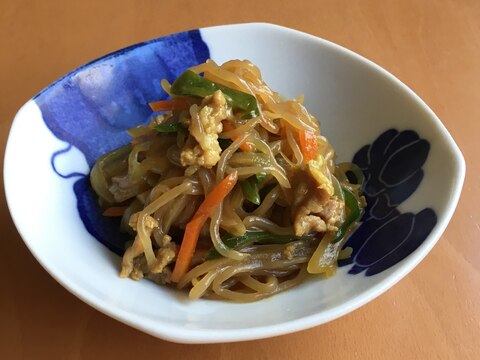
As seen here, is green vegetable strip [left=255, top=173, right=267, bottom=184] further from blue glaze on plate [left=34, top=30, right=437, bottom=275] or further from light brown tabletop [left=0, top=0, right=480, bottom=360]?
light brown tabletop [left=0, top=0, right=480, bottom=360]

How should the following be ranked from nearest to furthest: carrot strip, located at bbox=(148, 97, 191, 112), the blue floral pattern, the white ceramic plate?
the white ceramic plate → the blue floral pattern → carrot strip, located at bbox=(148, 97, 191, 112)

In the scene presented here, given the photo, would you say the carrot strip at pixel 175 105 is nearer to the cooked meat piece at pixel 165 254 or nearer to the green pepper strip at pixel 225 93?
the green pepper strip at pixel 225 93

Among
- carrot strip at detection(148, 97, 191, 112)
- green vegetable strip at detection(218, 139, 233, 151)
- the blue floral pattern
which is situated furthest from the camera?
carrot strip at detection(148, 97, 191, 112)

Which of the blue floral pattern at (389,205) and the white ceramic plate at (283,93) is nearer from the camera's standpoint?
the white ceramic plate at (283,93)

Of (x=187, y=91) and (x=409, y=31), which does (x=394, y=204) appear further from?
(x=409, y=31)

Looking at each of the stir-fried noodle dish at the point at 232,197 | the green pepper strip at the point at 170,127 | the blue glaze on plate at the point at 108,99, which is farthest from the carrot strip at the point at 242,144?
the blue glaze on plate at the point at 108,99

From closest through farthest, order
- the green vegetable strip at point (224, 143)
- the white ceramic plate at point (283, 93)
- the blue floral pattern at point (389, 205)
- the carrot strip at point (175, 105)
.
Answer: the white ceramic plate at point (283, 93) < the blue floral pattern at point (389, 205) < the green vegetable strip at point (224, 143) < the carrot strip at point (175, 105)

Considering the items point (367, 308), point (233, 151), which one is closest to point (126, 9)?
point (233, 151)

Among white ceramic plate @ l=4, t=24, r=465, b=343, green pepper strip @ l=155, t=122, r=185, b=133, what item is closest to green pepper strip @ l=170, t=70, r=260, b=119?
green pepper strip @ l=155, t=122, r=185, b=133
